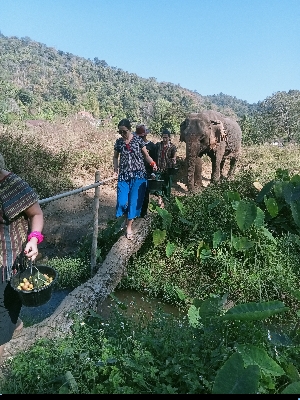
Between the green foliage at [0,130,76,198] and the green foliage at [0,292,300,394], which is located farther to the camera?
the green foliage at [0,130,76,198]

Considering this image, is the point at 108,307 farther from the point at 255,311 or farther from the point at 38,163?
the point at 38,163

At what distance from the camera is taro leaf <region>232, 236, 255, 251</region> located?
16.9ft

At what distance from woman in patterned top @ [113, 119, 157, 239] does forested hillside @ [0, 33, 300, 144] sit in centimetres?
1154

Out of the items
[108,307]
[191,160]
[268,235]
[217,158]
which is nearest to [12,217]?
[108,307]

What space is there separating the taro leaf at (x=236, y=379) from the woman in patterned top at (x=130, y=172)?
3339mm

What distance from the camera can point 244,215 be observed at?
5152 millimetres

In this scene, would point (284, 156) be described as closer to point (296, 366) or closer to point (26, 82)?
point (296, 366)

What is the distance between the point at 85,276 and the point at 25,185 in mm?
3381

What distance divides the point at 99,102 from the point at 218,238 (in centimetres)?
4909

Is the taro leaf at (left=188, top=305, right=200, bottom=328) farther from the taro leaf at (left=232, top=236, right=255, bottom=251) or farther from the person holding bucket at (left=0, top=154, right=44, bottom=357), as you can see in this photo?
the taro leaf at (left=232, top=236, right=255, bottom=251)

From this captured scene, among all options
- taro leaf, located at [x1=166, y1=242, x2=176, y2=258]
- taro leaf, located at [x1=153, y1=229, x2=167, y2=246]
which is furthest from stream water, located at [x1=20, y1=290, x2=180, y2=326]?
taro leaf, located at [x1=153, y1=229, x2=167, y2=246]

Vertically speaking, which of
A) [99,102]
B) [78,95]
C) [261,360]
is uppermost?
[78,95]

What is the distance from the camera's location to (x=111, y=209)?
8.70 meters

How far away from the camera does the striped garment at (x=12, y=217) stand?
7.66 ft
